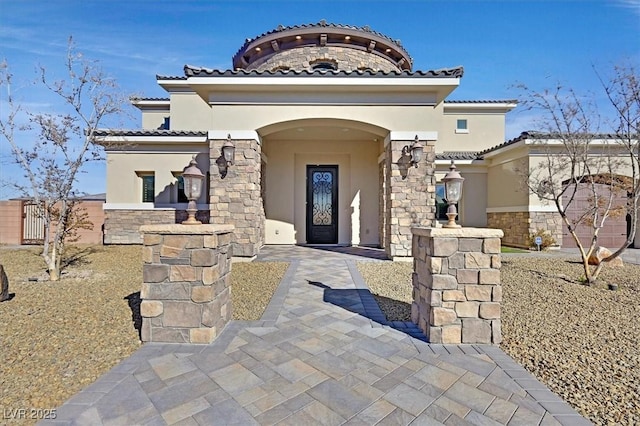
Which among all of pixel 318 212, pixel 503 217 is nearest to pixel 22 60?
pixel 318 212

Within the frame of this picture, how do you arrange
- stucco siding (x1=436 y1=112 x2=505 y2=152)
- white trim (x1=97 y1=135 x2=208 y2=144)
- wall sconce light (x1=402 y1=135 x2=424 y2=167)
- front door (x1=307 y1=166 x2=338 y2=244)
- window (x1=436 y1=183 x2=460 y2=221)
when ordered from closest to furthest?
wall sconce light (x1=402 y1=135 x2=424 y2=167), white trim (x1=97 y1=135 x2=208 y2=144), front door (x1=307 y1=166 x2=338 y2=244), window (x1=436 y1=183 x2=460 y2=221), stucco siding (x1=436 y1=112 x2=505 y2=152)

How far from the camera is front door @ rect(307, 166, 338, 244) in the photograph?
1041 cm

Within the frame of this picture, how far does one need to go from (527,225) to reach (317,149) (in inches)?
288

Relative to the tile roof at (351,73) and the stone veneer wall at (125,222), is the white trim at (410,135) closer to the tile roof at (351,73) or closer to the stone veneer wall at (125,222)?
the tile roof at (351,73)

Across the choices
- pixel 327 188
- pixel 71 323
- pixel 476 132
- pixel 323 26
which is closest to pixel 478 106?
pixel 476 132

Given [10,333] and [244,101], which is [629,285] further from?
[10,333]

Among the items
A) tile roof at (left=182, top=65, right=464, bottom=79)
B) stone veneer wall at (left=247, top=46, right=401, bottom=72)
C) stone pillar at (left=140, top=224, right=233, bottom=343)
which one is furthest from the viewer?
stone veneer wall at (left=247, top=46, right=401, bottom=72)

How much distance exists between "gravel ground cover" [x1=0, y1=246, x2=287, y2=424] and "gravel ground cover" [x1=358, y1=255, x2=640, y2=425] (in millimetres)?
2656

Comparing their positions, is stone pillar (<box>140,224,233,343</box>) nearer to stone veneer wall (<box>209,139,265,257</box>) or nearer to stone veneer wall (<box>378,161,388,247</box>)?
stone veneer wall (<box>209,139,265,257</box>)

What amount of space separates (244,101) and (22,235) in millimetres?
10425

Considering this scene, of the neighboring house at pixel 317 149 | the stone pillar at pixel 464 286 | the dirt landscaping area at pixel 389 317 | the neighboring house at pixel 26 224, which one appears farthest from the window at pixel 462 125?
the neighboring house at pixel 26 224

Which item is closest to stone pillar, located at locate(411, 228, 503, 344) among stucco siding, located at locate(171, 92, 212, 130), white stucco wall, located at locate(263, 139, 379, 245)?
white stucco wall, located at locate(263, 139, 379, 245)

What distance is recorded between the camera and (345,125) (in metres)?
7.80

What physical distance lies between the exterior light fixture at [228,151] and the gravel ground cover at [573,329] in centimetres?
405
